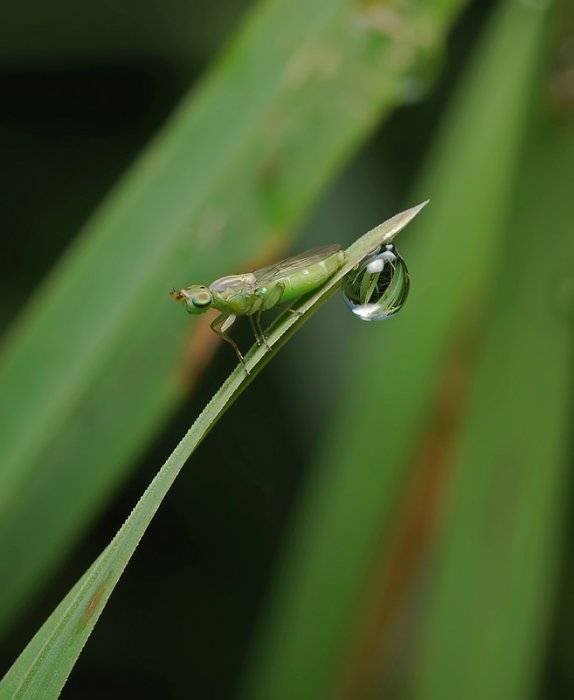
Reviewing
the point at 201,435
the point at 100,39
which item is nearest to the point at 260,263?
the point at 201,435

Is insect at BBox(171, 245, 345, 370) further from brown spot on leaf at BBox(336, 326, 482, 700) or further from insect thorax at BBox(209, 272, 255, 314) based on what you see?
brown spot on leaf at BBox(336, 326, 482, 700)

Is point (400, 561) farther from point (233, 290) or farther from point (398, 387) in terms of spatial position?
point (233, 290)

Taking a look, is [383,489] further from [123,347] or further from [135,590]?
[135,590]

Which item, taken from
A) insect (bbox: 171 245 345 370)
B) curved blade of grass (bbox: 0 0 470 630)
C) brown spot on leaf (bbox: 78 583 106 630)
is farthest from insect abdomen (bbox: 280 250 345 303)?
brown spot on leaf (bbox: 78 583 106 630)

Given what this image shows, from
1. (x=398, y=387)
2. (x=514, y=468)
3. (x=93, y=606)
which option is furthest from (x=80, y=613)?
(x=398, y=387)

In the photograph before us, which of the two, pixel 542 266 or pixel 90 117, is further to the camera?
pixel 90 117
